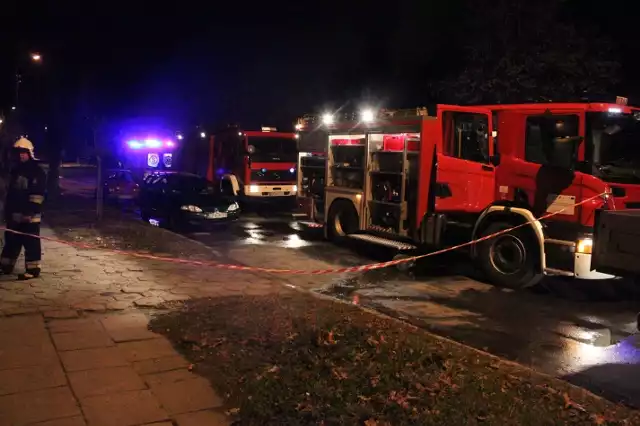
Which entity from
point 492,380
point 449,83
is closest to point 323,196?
point 449,83

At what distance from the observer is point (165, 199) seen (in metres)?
16.7

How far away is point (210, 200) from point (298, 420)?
12.5 meters

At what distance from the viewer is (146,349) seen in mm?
5812

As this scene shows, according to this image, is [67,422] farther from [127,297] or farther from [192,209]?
[192,209]

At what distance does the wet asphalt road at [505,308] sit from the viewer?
6.35m

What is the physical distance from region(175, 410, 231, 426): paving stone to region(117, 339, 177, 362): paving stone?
1.29 meters

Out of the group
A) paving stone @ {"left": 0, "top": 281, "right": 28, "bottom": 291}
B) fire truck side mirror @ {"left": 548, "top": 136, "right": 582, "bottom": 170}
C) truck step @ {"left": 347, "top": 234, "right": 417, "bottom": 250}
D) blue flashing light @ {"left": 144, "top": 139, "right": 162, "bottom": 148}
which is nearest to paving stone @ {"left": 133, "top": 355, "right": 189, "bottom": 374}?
paving stone @ {"left": 0, "top": 281, "right": 28, "bottom": 291}

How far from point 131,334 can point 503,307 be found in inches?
196

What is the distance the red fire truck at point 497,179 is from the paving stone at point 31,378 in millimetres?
6699

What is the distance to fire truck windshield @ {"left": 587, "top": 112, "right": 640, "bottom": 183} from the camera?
8.95m

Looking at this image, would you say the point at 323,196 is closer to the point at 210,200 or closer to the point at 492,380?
the point at 210,200

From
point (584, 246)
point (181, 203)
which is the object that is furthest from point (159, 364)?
point (181, 203)

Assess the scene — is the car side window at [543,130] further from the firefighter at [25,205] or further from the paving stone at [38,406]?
the paving stone at [38,406]

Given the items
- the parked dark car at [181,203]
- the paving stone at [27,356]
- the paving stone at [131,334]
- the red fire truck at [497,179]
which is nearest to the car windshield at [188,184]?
the parked dark car at [181,203]
